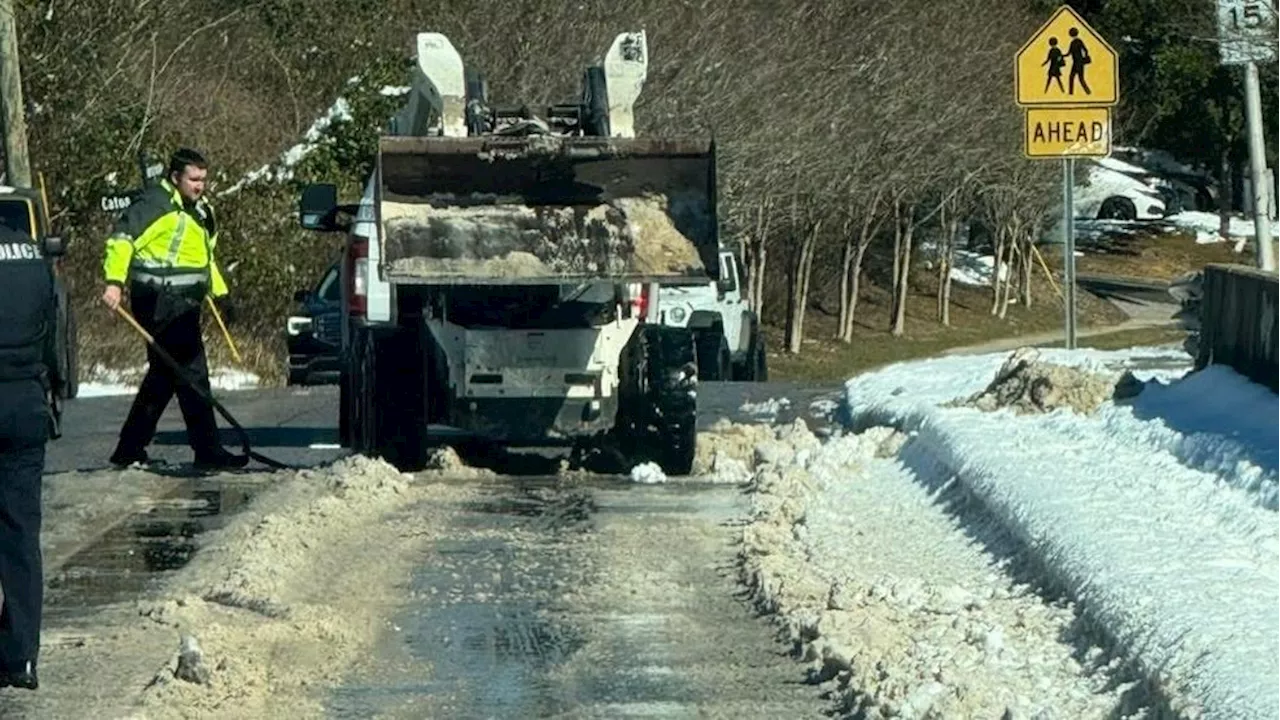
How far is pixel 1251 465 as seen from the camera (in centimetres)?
1097

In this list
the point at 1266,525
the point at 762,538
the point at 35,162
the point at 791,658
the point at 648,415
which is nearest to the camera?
the point at 791,658

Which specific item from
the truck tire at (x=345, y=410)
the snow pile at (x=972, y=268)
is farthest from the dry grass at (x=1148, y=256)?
the truck tire at (x=345, y=410)

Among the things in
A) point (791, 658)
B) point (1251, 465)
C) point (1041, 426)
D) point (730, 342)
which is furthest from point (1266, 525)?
point (730, 342)

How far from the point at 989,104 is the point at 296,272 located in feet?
56.2

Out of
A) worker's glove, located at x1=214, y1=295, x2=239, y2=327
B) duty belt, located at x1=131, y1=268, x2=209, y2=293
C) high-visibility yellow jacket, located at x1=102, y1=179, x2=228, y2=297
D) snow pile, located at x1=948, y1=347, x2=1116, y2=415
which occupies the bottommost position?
worker's glove, located at x1=214, y1=295, x2=239, y2=327

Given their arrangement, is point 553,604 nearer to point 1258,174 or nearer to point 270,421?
point 270,421

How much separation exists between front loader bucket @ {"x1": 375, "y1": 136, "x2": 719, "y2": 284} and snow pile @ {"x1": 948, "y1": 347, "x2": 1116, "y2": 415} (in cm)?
210

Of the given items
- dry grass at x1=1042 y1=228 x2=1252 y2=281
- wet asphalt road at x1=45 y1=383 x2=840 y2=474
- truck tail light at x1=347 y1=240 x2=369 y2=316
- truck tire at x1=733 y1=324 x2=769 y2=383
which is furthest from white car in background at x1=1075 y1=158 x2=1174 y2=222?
truck tail light at x1=347 y1=240 x2=369 y2=316

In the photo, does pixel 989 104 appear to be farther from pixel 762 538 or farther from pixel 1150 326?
pixel 762 538

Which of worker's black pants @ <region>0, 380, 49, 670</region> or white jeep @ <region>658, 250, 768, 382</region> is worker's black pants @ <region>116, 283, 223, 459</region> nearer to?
worker's black pants @ <region>0, 380, 49, 670</region>

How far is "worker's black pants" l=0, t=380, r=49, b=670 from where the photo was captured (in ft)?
27.3

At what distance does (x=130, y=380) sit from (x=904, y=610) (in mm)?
21959

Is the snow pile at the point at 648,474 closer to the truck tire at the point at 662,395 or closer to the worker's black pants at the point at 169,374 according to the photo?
the truck tire at the point at 662,395

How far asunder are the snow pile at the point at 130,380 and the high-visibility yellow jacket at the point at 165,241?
12.8 meters
